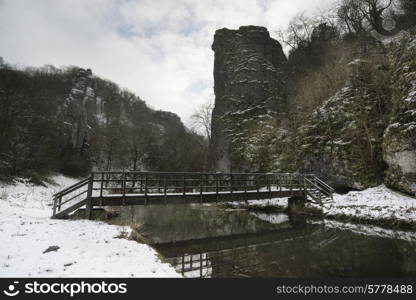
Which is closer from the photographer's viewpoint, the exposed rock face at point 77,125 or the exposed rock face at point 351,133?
the exposed rock face at point 351,133

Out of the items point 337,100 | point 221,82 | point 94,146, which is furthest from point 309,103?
point 94,146

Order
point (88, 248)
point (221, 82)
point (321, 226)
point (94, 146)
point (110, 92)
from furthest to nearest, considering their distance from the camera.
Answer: point (110, 92), point (94, 146), point (221, 82), point (321, 226), point (88, 248)

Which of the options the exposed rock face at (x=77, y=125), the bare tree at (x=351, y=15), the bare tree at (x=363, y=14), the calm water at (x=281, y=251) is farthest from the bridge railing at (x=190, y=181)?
the bare tree at (x=351, y=15)

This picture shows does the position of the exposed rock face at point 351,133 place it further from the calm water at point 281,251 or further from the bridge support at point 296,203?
the calm water at point 281,251

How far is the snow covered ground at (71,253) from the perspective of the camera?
16.6ft

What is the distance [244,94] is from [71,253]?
101 feet

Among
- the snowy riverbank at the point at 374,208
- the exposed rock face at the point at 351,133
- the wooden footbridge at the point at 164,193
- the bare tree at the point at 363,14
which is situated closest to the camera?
the wooden footbridge at the point at 164,193

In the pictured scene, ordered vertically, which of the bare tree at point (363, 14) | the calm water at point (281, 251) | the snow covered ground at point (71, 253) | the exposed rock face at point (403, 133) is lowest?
the calm water at point (281, 251)

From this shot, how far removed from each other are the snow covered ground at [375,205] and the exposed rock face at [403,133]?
31.1 inches

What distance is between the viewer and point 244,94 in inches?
1339

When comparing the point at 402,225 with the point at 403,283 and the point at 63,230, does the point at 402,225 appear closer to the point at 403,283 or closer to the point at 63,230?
the point at 403,283

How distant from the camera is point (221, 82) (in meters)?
37.3

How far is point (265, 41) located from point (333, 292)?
126ft

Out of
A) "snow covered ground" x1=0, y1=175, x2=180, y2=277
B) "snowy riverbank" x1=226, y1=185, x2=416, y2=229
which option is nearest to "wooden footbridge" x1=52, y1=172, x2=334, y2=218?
"snowy riverbank" x1=226, y1=185, x2=416, y2=229
